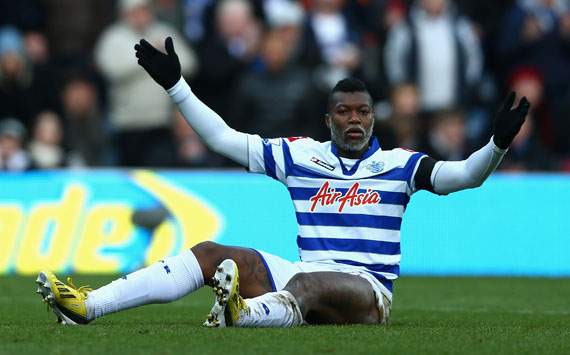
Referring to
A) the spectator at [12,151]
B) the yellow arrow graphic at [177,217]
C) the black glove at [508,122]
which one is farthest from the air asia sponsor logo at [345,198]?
the spectator at [12,151]

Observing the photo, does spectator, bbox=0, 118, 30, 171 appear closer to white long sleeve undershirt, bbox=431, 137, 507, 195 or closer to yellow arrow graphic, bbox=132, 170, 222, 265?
yellow arrow graphic, bbox=132, 170, 222, 265

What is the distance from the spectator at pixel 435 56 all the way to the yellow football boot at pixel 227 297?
363 inches

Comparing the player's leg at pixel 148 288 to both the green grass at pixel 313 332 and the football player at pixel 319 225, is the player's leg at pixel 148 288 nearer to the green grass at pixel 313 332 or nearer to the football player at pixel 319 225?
the football player at pixel 319 225

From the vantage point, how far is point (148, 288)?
802cm

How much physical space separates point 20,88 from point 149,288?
9.37 meters

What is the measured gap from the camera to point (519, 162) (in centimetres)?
1608

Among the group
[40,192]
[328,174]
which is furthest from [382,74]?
[328,174]

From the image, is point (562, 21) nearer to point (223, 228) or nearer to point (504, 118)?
point (223, 228)

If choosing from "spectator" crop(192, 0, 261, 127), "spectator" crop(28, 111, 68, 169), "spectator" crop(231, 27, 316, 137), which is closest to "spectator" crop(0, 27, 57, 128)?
"spectator" crop(28, 111, 68, 169)

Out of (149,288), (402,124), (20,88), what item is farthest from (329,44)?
(149,288)

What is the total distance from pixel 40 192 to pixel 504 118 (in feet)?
25.0

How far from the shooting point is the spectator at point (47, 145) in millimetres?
16188

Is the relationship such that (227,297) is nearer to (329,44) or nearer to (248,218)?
(248,218)

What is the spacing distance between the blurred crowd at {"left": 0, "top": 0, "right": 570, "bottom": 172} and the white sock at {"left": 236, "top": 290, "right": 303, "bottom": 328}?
26.0 ft
